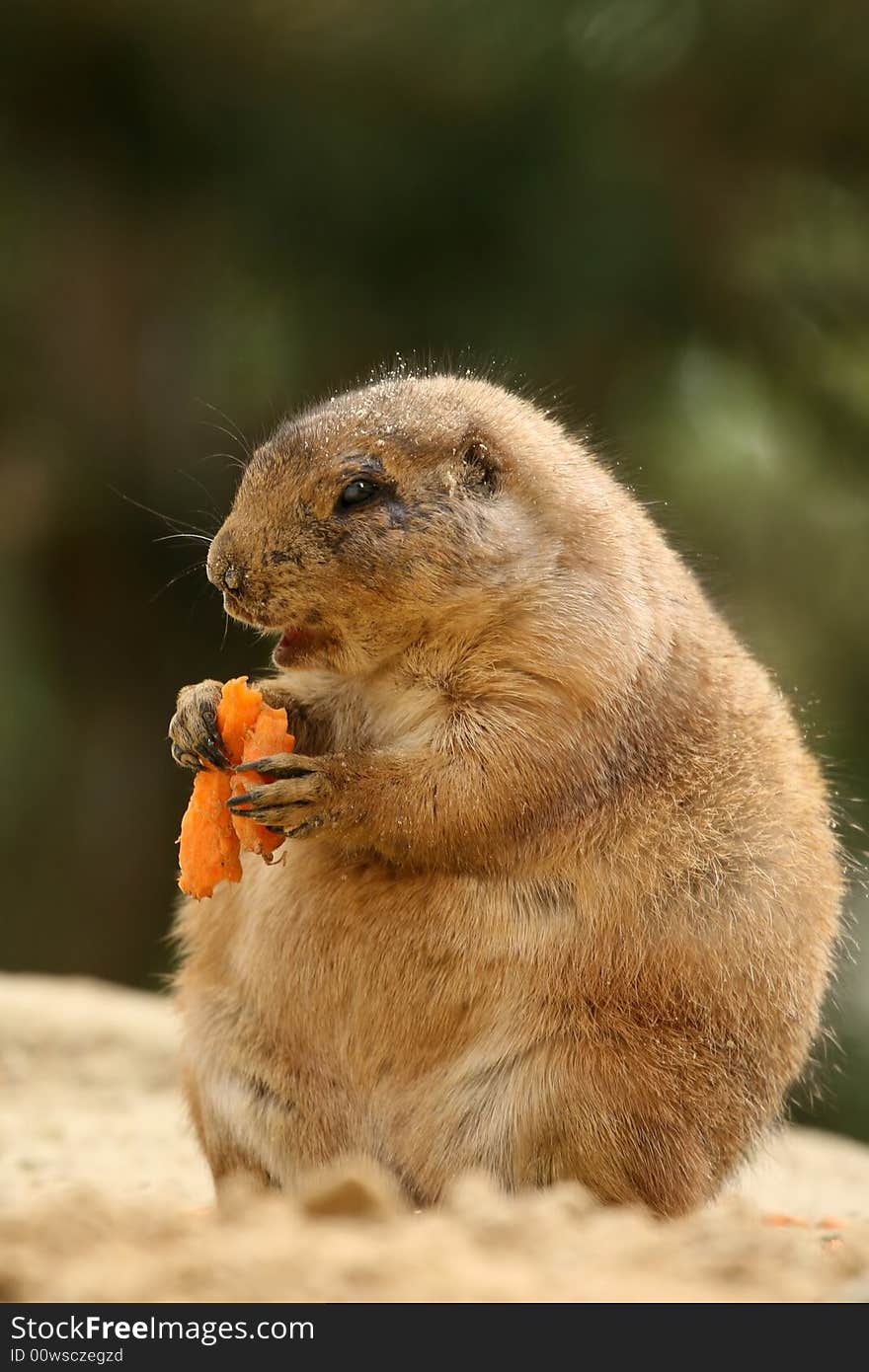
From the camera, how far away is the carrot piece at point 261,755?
4.79m

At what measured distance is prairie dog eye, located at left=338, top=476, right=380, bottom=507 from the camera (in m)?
5.00

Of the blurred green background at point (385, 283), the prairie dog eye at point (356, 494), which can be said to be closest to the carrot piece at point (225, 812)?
the prairie dog eye at point (356, 494)

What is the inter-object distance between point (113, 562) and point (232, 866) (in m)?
7.81

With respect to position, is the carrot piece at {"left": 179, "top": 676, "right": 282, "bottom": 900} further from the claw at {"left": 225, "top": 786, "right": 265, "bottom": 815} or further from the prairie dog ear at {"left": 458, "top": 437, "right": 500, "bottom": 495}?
the prairie dog ear at {"left": 458, "top": 437, "right": 500, "bottom": 495}

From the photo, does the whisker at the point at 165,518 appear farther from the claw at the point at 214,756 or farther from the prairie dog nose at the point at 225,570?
the claw at the point at 214,756

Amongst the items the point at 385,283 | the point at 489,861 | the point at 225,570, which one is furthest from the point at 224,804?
the point at 385,283

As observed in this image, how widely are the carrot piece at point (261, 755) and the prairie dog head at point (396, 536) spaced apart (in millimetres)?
182

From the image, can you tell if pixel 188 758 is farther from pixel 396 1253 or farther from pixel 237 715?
pixel 396 1253

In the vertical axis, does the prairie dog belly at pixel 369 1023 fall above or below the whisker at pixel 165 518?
below

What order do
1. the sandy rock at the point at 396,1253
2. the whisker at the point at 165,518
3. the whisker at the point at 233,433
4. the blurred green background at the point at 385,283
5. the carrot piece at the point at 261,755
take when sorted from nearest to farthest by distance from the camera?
the sandy rock at the point at 396,1253 → the carrot piece at the point at 261,755 → the whisker at the point at 233,433 → the whisker at the point at 165,518 → the blurred green background at the point at 385,283

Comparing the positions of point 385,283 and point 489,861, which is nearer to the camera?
point 489,861

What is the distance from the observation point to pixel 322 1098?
4.87 metres

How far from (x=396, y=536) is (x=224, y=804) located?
3.02 ft

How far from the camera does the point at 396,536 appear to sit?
4914 mm
